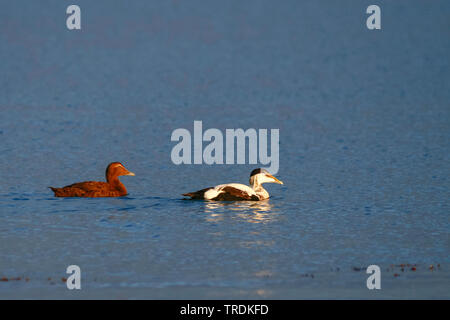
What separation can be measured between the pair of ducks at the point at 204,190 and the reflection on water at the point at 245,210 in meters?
0.17

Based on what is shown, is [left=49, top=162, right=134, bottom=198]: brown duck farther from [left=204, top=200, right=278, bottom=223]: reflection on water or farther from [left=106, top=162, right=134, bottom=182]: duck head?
[left=204, top=200, right=278, bottom=223]: reflection on water

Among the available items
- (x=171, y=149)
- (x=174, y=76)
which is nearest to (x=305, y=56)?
(x=174, y=76)

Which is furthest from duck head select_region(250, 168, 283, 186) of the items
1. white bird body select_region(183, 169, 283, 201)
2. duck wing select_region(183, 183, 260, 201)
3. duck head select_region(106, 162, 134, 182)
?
duck head select_region(106, 162, 134, 182)

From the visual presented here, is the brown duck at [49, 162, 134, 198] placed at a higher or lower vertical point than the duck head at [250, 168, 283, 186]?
lower

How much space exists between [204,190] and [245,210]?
1.49 metres

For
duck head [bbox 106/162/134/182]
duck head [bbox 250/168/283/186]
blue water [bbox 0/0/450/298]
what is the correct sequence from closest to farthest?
blue water [bbox 0/0/450/298] → duck head [bbox 250/168/283/186] → duck head [bbox 106/162/134/182]

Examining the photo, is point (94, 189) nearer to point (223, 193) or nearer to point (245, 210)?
point (223, 193)

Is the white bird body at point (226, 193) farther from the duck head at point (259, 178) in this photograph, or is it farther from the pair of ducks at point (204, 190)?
the duck head at point (259, 178)

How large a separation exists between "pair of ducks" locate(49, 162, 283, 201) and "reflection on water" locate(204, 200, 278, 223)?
167mm

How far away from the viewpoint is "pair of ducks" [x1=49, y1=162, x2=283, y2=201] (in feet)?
71.4

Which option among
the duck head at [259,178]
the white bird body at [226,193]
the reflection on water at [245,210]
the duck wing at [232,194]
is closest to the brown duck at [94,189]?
the white bird body at [226,193]

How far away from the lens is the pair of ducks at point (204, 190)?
71.4 ft

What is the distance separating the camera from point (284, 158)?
2958cm

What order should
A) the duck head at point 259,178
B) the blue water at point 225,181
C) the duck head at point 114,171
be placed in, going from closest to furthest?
the blue water at point 225,181 < the duck head at point 259,178 < the duck head at point 114,171
